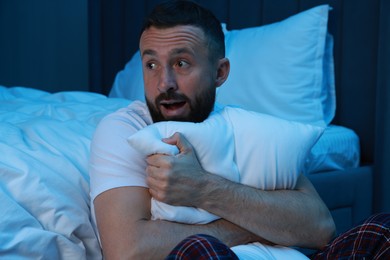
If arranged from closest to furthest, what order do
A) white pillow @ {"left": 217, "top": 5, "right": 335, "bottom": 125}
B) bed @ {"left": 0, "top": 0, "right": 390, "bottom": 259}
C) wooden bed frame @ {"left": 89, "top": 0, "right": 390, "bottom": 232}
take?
bed @ {"left": 0, "top": 0, "right": 390, "bottom": 259}
wooden bed frame @ {"left": 89, "top": 0, "right": 390, "bottom": 232}
white pillow @ {"left": 217, "top": 5, "right": 335, "bottom": 125}

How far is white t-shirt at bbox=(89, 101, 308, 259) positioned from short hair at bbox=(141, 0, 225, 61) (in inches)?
9.1

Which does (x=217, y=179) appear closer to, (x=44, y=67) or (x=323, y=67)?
(x=323, y=67)

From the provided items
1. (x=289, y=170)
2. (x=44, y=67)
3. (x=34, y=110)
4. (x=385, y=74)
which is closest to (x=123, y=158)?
(x=289, y=170)

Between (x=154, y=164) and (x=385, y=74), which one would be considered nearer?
(x=154, y=164)

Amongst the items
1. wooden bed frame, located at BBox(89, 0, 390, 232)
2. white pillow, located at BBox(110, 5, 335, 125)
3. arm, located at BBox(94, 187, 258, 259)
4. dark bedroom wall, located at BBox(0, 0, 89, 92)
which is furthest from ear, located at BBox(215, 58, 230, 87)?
dark bedroom wall, located at BBox(0, 0, 89, 92)

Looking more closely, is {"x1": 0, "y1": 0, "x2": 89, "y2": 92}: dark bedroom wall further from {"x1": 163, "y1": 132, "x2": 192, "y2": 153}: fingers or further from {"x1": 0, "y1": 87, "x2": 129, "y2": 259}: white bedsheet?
{"x1": 163, "y1": 132, "x2": 192, "y2": 153}: fingers

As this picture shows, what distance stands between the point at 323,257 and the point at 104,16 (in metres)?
2.72

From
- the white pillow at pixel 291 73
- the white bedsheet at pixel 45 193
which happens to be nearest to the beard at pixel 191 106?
the white bedsheet at pixel 45 193

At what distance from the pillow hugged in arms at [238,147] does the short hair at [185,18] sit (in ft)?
0.54

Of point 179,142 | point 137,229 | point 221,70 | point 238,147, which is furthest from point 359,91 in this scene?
point 137,229

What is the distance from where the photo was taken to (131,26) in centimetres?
344

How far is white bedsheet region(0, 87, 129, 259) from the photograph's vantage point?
1.14 metres

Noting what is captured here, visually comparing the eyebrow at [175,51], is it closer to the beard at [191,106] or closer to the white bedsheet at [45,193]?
the beard at [191,106]

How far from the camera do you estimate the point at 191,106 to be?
1301 millimetres
